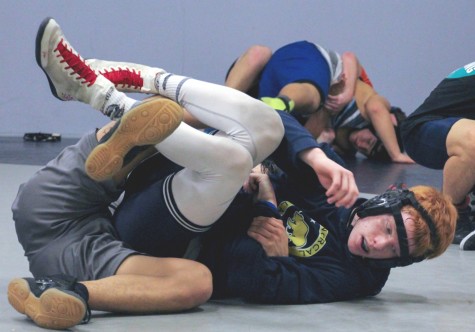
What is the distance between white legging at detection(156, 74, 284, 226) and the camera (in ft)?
7.64

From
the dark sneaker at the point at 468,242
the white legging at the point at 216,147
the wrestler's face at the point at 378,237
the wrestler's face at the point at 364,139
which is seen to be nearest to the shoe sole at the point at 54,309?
the white legging at the point at 216,147

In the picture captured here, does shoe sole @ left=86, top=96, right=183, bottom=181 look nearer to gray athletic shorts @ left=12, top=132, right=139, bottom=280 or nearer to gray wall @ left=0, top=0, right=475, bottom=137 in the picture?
gray athletic shorts @ left=12, top=132, right=139, bottom=280

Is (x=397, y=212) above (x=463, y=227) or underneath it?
above

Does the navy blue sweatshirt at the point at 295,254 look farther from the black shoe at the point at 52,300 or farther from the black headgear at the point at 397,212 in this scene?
the black shoe at the point at 52,300

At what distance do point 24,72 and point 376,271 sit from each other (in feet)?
16.0

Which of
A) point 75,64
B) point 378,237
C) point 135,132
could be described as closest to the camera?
point 135,132

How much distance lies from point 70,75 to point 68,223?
1.30 ft

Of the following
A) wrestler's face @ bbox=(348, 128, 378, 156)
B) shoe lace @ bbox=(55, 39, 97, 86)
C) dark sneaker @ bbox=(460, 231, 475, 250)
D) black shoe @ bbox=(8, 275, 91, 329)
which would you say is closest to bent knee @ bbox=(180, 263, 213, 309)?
black shoe @ bbox=(8, 275, 91, 329)

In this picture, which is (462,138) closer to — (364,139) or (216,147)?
(216,147)

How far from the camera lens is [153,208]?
Result: 2424 millimetres

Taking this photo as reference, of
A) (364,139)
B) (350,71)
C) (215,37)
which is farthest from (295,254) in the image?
(215,37)

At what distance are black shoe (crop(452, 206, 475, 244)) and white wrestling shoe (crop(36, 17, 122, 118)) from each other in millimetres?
1563

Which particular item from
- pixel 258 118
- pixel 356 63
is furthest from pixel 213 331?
pixel 356 63

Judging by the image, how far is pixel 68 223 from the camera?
2.44 m
